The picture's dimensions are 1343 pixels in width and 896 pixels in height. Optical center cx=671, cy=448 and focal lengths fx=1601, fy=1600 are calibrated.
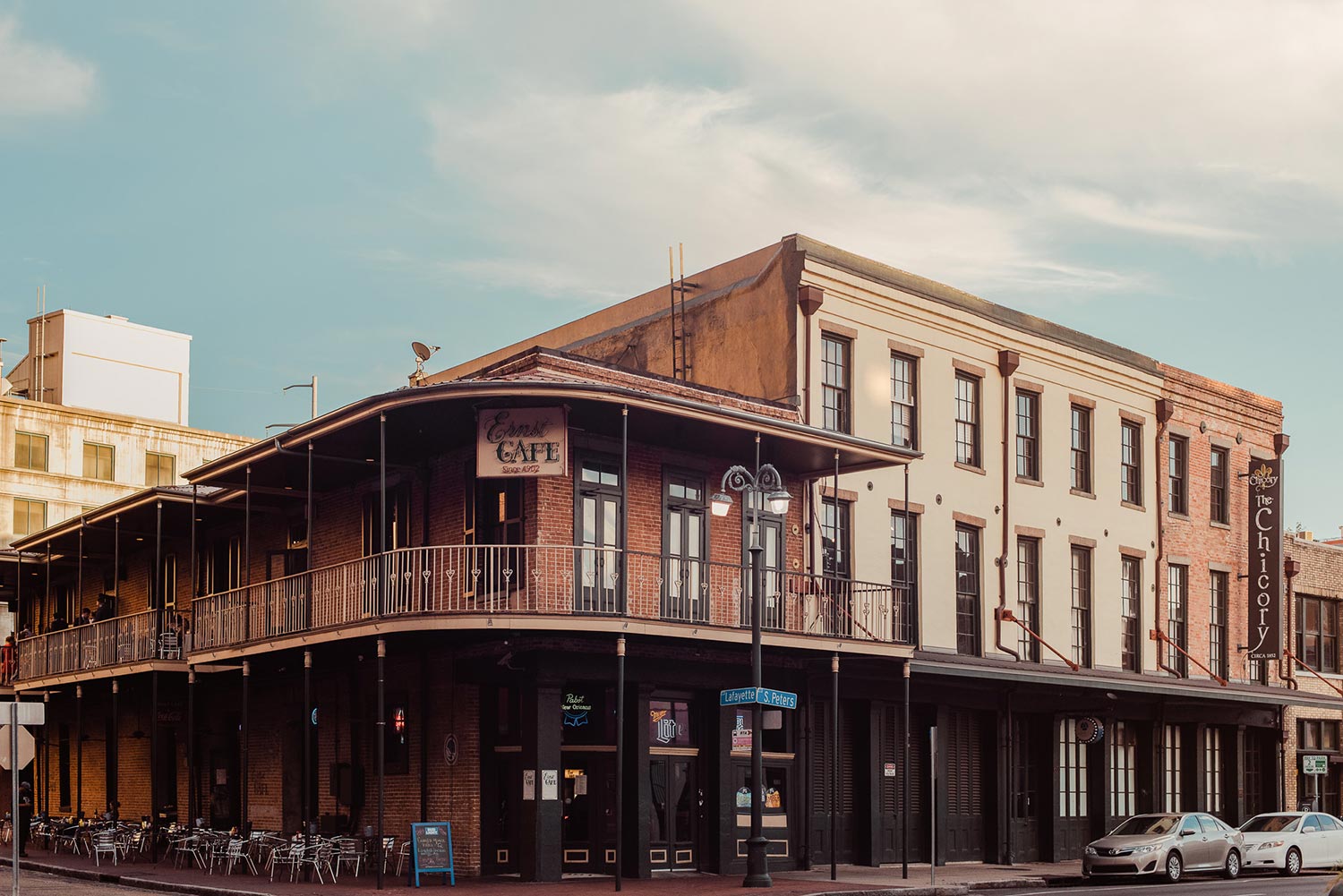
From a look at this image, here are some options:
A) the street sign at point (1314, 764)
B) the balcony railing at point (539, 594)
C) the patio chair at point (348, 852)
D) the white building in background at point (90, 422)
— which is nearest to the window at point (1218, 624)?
the street sign at point (1314, 764)

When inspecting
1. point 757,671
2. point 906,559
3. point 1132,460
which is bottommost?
point 757,671

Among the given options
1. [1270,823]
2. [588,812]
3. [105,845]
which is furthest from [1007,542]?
[105,845]

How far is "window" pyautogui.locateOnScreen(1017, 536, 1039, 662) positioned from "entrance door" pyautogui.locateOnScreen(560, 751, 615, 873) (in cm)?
1099

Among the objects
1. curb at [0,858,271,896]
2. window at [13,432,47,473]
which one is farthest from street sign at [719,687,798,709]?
window at [13,432,47,473]

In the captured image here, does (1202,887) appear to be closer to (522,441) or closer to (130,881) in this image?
(522,441)

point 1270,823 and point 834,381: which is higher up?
point 834,381

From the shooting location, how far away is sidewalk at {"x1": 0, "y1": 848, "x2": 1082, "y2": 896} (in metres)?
22.0

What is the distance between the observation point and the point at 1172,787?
117ft

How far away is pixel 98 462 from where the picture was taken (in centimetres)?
6009

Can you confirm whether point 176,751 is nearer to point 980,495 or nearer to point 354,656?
point 354,656

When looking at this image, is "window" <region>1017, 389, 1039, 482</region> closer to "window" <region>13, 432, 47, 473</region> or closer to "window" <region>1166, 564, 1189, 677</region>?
"window" <region>1166, 564, 1189, 677</region>

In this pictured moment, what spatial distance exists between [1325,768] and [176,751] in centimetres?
2669

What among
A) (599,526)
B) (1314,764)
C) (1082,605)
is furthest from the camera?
(1314,764)

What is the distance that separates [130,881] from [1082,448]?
20883 millimetres
